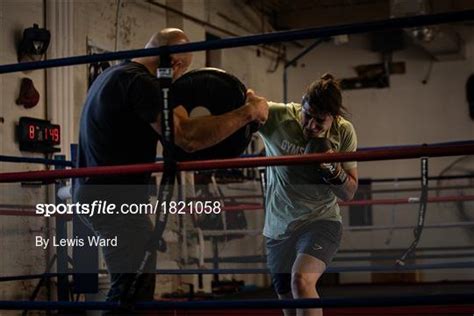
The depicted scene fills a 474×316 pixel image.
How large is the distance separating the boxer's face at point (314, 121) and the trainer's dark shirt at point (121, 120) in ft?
2.06

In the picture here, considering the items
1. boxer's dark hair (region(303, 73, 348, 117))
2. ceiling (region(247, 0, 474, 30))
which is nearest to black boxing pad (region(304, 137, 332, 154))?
boxer's dark hair (region(303, 73, 348, 117))

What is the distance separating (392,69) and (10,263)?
669cm


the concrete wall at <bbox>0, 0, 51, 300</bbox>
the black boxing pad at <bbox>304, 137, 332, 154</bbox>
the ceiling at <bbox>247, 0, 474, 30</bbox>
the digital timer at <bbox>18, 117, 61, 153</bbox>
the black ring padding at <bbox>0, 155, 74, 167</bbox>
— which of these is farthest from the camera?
the ceiling at <bbox>247, 0, 474, 30</bbox>

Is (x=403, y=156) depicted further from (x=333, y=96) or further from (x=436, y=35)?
(x=436, y=35)

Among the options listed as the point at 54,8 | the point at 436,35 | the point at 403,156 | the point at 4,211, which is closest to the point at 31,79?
the point at 54,8

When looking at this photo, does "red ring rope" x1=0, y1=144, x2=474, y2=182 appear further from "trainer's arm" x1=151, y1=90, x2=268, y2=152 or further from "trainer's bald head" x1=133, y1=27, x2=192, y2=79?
"trainer's bald head" x1=133, y1=27, x2=192, y2=79

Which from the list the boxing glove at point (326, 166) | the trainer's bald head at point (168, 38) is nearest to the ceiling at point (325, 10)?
the boxing glove at point (326, 166)

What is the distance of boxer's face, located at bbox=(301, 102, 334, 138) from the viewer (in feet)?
9.33

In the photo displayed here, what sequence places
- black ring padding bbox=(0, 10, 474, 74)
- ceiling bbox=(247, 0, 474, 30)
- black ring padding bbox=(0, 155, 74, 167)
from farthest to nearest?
ceiling bbox=(247, 0, 474, 30), black ring padding bbox=(0, 155, 74, 167), black ring padding bbox=(0, 10, 474, 74)

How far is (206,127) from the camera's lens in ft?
7.80

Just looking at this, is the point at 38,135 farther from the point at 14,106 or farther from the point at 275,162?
the point at 275,162

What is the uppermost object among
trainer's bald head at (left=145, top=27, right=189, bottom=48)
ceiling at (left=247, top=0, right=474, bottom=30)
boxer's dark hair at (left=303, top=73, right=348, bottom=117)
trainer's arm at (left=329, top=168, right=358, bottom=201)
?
ceiling at (left=247, top=0, right=474, bottom=30)

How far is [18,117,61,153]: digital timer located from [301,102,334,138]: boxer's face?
298 cm

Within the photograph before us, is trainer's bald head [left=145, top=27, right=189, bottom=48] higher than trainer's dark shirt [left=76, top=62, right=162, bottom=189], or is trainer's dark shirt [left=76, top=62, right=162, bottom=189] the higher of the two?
trainer's bald head [left=145, top=27, right=189, bottom=48]
